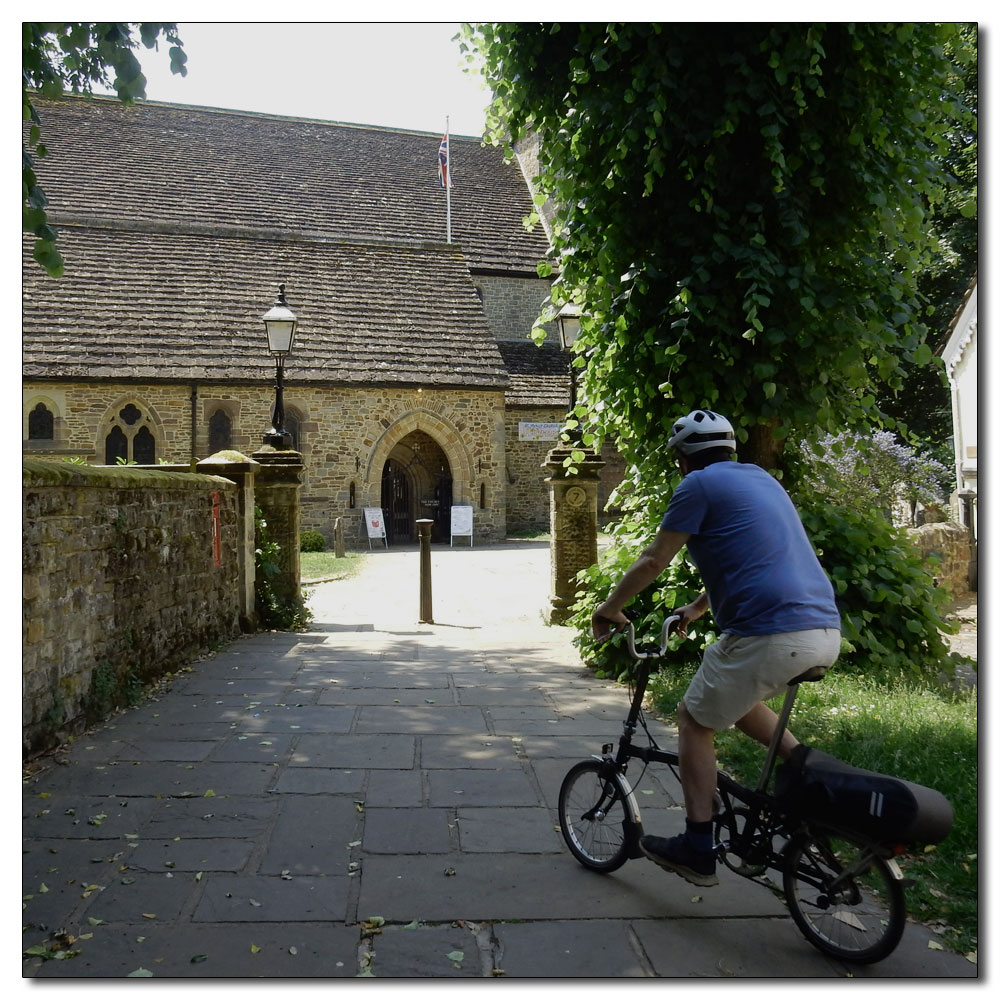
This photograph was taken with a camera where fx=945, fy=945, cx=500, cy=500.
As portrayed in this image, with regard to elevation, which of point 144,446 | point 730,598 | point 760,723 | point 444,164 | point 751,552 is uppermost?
point 444,164

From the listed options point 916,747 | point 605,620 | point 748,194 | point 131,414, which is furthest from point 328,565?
point 605,620

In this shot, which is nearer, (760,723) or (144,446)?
(760,723)

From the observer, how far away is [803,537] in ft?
Result: 9.74

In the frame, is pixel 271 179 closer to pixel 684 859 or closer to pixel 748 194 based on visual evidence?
pixel 748 194

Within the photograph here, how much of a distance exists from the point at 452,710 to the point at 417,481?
19.1 m

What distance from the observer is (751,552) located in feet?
9.48

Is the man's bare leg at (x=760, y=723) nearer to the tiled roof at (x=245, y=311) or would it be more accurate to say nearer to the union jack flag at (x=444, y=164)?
the tiled roof at (x=245, y=311)

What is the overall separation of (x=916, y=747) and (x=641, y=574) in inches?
87.6

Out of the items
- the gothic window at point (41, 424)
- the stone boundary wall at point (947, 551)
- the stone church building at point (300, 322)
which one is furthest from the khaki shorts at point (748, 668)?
the gothic window at point (41, 424)

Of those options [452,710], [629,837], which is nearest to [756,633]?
[629,837]

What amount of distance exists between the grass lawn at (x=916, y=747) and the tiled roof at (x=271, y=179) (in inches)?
875

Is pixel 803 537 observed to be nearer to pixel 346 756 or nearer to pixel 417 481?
pixel 346 756
